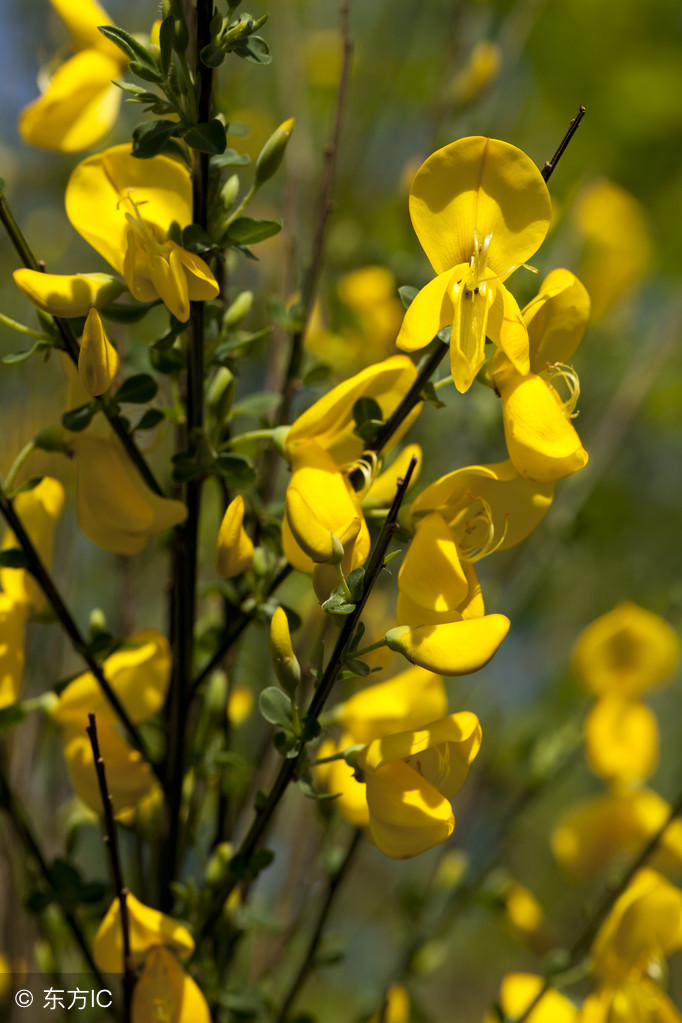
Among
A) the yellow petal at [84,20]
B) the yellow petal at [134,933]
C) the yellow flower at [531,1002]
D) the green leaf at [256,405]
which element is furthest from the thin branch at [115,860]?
the yellow petal at [84,20]

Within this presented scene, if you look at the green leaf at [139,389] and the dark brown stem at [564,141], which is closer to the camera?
the dark brown stem at [564,141]

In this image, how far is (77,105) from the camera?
0.65 m

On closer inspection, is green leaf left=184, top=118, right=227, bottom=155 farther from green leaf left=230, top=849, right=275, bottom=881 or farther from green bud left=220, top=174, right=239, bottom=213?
green leaf left=230, top=849, right=275, bottom=881

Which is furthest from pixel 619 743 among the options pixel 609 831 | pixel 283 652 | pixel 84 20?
pixel 84 20

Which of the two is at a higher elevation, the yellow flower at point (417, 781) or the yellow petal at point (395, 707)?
the yellow flower at point (417, 781)

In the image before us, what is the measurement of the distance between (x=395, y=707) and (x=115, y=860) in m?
0.27

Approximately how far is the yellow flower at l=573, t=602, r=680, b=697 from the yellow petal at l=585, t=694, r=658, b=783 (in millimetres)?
44

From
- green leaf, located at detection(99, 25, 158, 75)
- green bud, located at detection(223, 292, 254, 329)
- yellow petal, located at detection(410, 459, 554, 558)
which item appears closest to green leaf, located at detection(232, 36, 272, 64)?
green leaf, located at detection(99, 25, 158, 75)

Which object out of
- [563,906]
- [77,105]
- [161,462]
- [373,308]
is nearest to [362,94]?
[373,308]

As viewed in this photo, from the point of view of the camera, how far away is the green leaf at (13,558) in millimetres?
583

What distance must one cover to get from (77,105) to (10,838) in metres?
0.60

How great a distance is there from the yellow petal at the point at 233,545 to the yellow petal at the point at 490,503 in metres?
0.10

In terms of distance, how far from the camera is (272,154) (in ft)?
1.87

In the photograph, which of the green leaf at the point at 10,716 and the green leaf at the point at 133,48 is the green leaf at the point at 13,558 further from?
the green leaf at the point at 133,48
